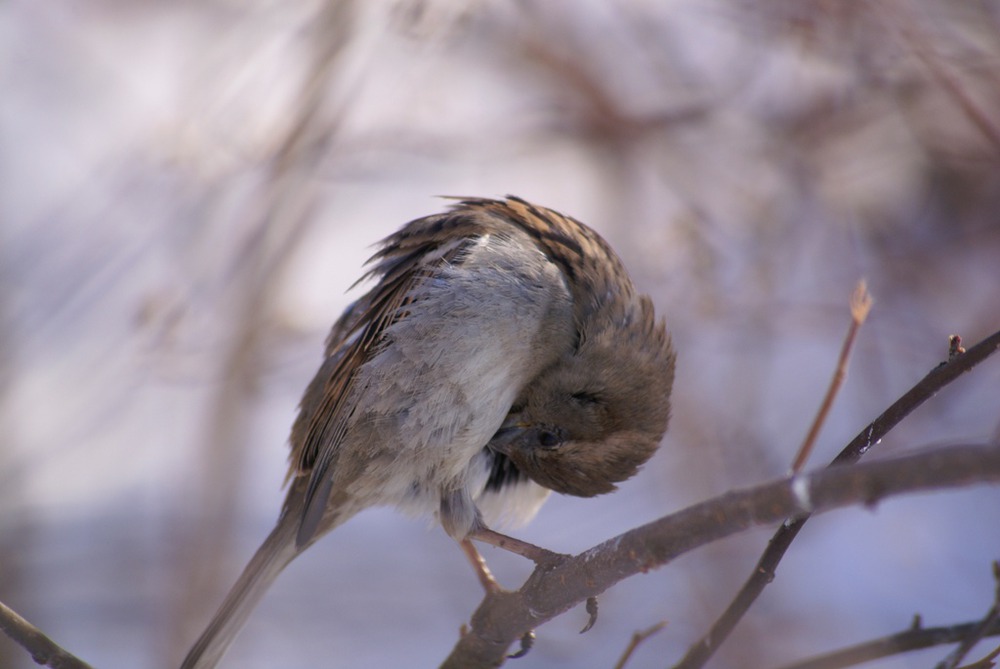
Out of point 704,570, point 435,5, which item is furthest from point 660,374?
point 704,570

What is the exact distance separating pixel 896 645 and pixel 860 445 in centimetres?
36

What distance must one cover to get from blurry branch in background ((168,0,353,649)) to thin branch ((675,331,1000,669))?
277 centimetres

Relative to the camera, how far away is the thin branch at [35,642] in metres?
1.97

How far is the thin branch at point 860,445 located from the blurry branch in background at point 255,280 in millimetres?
2770

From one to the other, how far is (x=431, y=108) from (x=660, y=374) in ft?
6.61

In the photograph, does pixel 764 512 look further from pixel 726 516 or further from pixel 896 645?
pixel 896 645

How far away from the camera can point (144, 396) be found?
4.54m

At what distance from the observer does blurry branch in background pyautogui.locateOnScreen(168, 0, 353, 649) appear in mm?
3994

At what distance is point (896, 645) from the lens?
5.54 ft

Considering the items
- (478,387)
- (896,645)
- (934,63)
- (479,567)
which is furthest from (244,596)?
(934,63)

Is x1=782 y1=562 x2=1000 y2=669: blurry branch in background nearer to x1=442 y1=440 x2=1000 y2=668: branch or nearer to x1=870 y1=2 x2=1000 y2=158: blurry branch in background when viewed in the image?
x1=442 y1=440 x2=1000 y2=668: branch

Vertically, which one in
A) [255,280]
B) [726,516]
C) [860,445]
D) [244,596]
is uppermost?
[255,280]

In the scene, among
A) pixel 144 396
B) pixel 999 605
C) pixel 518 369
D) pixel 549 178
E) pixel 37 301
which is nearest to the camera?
pixel 999 605

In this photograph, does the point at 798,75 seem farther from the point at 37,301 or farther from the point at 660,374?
the point at 37,301
